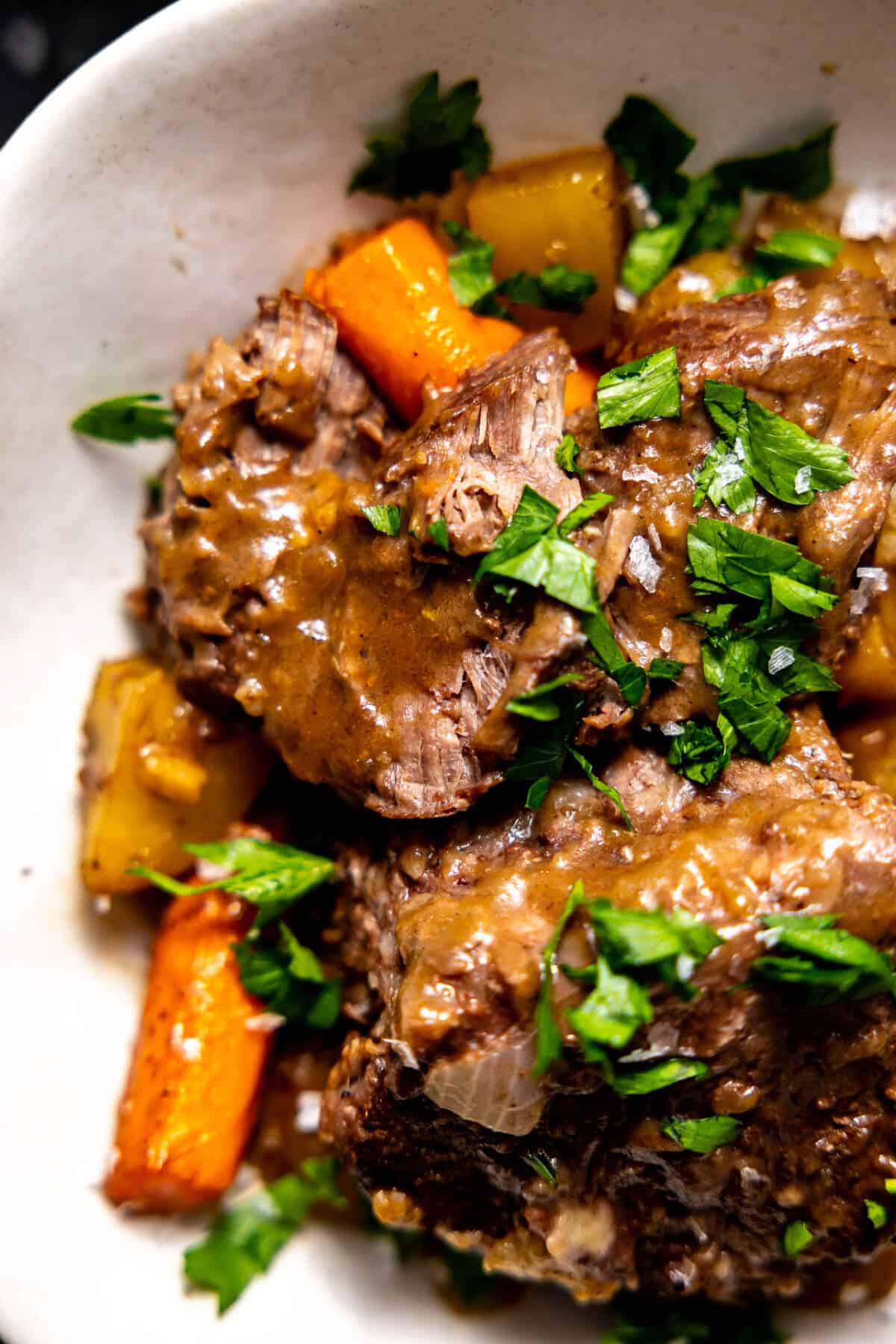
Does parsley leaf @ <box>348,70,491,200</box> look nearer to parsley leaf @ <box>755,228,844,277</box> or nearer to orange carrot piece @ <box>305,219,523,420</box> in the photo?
orange carrot piece @ <box>305,219,523,420</box>

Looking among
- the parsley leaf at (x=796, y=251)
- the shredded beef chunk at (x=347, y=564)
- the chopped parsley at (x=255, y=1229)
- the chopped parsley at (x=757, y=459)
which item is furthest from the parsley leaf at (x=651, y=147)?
the chopped parsley at (x=255, y=1229)

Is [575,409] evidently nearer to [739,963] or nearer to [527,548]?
[527,548]

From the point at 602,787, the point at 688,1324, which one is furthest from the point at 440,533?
the point at 688,1324

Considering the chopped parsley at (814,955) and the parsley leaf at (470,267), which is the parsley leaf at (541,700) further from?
the parsley leaf at (470,267)

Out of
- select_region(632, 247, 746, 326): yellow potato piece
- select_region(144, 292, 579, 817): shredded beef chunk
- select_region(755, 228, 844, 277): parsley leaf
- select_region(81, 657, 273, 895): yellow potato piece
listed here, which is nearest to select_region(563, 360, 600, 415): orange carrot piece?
select_region(632, 247, 746, 326): yellow potato piece

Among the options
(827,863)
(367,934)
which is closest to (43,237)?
(367,934)

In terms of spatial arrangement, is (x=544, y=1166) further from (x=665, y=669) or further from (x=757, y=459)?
(x=757, y=459)
